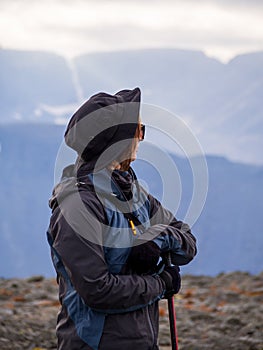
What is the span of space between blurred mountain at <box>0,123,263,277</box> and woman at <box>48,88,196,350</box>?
30.3m

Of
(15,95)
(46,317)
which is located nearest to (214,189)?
(15,95)

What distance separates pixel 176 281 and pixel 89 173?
578 millimetres

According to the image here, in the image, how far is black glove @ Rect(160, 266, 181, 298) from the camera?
293 cm

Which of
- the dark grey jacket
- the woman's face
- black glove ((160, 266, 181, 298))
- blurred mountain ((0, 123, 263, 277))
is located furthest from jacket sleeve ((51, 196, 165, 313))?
blurred mountain ((0, 123, 263, 277))

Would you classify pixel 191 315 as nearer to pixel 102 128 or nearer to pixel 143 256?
pixel 143 256

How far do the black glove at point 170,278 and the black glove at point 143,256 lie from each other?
0.33 ft

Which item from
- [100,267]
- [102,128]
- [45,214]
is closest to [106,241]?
[100,267]

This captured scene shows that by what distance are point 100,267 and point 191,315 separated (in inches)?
205

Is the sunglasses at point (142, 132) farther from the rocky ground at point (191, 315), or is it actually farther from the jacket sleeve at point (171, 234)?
the rocky ground at point (191, 315)

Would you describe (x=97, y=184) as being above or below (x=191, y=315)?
below

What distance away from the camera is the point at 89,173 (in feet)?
9.37

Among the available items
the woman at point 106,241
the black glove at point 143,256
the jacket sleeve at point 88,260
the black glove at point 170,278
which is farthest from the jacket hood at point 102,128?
the black glove at point 170,278

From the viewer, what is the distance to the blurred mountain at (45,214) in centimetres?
3516

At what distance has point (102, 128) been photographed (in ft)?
9.31
